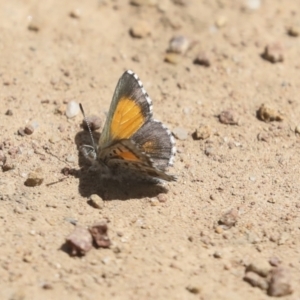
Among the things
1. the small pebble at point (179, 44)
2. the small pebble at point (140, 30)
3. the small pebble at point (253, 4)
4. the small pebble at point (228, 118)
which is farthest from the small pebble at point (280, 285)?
the small pebble at point (253, 4)

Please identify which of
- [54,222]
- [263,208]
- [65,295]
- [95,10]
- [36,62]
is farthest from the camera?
[95,10]

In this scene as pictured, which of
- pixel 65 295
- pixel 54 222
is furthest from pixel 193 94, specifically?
pixel 65 295

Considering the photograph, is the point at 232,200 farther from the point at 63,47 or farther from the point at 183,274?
the point at 63,47

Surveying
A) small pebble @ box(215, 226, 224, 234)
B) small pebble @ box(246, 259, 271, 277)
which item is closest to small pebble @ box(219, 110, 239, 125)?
small pebble @ box(215, 226, 224, 234)

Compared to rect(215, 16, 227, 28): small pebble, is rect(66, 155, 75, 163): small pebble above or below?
below

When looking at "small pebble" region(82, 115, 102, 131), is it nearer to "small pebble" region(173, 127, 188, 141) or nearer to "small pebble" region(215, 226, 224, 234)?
"small pebble" region(173, 127, 188, 141)
